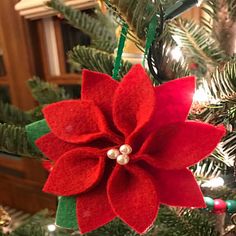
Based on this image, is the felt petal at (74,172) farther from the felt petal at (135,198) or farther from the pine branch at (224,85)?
the pine branch at (224,85)

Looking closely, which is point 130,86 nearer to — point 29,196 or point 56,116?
point 56,116

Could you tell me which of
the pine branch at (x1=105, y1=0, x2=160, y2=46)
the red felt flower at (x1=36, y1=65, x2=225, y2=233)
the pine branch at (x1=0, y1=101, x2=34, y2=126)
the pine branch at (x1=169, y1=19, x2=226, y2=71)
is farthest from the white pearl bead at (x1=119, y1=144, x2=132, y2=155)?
the pine branch at (x1=0, y1=101, x2=34, y2=126)

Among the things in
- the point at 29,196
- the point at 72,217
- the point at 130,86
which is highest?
the point at 130,86

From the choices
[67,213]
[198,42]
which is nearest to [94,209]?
[67,213]

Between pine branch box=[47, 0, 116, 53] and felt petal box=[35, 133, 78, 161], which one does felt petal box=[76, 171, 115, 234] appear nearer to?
felt petal box=[35, 133, 78, 161]

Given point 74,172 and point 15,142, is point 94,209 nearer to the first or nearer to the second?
point 74,172

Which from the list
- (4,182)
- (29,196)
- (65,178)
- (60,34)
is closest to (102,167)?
(65,178)
